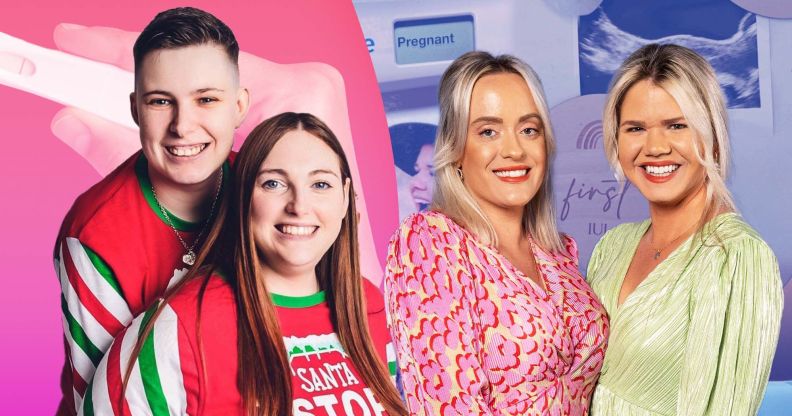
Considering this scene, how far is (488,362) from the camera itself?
104 inches

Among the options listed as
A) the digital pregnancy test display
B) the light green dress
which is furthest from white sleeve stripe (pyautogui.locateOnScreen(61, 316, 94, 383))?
the digital pregnancy test display

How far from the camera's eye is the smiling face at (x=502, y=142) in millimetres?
2809

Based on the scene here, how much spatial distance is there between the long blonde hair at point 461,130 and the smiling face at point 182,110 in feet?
2.07

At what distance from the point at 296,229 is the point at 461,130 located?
58cm

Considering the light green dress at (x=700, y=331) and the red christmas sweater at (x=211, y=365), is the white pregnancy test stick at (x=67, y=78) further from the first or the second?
the light green dress at (x=700, y=331)

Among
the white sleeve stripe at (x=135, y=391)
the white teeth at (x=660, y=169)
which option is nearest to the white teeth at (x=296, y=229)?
the white sleeve stripe at (x=135, y=391)

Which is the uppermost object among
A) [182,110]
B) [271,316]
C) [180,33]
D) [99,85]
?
[180,33]

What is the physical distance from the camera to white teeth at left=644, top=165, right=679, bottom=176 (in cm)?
278

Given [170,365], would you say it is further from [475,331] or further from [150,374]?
[475,331]

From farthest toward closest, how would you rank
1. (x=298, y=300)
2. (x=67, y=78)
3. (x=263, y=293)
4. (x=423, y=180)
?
(x=423, y=180)
(x=67, y=78)
(x=298, y=300)
(x=263, y=293)

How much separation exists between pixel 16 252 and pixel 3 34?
2.27ft

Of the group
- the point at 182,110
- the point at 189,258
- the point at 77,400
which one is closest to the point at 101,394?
the point at 77,400

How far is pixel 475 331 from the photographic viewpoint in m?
A: 2.66

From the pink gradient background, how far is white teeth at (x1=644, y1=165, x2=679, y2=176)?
128 cm
